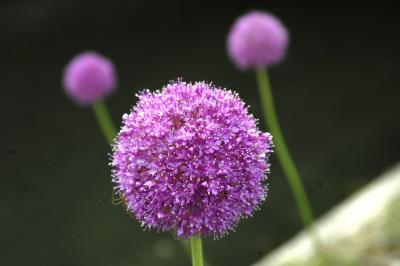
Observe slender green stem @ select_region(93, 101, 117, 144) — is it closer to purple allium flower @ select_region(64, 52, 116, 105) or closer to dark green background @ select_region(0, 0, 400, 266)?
purple allium flower @ select_region(64, 52, 116, 105)

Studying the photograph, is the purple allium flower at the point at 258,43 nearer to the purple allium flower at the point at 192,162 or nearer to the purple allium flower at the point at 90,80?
the purple allium flower at the point at 90,80

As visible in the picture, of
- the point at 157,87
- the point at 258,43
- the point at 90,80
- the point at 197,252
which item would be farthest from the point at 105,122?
the point at 157,87

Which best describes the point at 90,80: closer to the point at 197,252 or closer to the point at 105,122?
the point at 105,122

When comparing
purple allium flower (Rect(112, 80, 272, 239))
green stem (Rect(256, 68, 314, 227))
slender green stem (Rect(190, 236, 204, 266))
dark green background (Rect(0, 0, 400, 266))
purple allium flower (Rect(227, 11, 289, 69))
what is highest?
dark green background (Rect(0, 0, 400, 266))

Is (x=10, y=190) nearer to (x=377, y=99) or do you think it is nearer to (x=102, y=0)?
(x=377, y=99)

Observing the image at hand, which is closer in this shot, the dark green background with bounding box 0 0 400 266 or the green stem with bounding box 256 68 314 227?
the green stem with bounding box 256 68 314 227

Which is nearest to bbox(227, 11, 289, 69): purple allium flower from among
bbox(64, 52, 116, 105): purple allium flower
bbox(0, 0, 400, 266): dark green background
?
bbox(64, 52, 116, 105): purple allium flower
